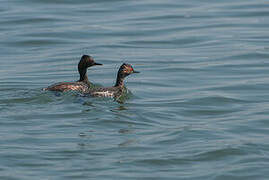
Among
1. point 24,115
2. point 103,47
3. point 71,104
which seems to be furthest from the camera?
point 103,47

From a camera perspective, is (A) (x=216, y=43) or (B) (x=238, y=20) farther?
(B) (x=238, y=20)

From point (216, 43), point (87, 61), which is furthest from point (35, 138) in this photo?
point (216, 43)

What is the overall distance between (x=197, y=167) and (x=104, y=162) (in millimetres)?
1318

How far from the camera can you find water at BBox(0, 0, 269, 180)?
38.2ft

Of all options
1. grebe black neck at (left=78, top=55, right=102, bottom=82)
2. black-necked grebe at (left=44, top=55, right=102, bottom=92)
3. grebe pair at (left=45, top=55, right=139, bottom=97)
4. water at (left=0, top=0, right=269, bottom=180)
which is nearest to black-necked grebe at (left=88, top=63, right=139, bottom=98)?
grebe pair at (left=45, top=55, right=139, bottom=97)

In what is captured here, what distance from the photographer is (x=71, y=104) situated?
15148 mm

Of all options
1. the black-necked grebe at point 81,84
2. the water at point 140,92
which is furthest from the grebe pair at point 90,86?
the water at point 140,92

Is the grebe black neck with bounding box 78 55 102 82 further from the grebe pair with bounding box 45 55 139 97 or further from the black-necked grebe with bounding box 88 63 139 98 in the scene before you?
the black-necked grebe with bounding box 88 63 139 98

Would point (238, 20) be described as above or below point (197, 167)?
above

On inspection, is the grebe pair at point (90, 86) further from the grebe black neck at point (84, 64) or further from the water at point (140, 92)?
the water at point (140, 92)

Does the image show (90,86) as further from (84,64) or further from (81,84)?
(81,84)

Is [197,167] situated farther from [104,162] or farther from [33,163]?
[33,163]

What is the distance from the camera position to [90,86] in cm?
1734

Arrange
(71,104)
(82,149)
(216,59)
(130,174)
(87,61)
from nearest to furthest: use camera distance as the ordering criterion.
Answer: (130,174) → (82,149) → (71,104) → (87,61) → (216,59)
